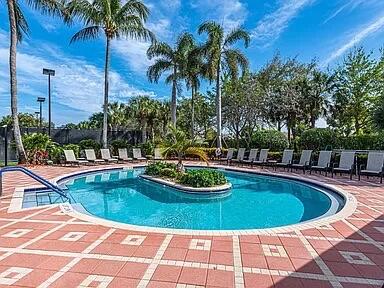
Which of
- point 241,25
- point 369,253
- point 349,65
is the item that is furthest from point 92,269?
point 349,65

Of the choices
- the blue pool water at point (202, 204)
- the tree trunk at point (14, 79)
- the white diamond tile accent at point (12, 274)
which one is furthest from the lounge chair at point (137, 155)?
the white diamond tile accent at point (12, 274)

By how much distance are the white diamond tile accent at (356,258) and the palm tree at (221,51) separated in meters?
16.6

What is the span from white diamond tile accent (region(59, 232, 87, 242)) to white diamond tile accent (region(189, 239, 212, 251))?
1.79 m

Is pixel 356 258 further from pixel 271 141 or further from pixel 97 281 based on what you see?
pixel 271 141

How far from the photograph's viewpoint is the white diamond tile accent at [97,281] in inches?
128

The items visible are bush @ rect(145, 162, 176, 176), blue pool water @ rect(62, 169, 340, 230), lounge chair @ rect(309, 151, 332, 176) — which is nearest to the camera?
blue pool water @ rect(62, 169, 340, 230)

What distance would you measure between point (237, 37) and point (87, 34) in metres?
9.54

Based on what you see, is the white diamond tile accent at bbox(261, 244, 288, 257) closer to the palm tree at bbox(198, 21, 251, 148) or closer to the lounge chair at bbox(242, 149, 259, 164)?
the lounge chair at bbox(242, 149, 259, 164)

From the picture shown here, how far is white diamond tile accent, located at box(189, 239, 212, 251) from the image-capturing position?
435 centimetres

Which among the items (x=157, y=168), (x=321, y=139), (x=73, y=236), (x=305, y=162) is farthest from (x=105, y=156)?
(x=73, y=236)

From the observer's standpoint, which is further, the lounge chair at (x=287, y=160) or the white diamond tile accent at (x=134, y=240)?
the lounge chair at (x=287, y=160)

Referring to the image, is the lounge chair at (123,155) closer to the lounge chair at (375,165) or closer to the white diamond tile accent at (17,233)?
the lounge chair at (375,165)

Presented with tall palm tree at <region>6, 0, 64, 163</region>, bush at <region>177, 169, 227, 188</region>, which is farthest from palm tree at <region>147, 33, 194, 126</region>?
bush at <region>177, 169, 227, 188</region>

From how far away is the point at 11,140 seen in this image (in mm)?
17312
